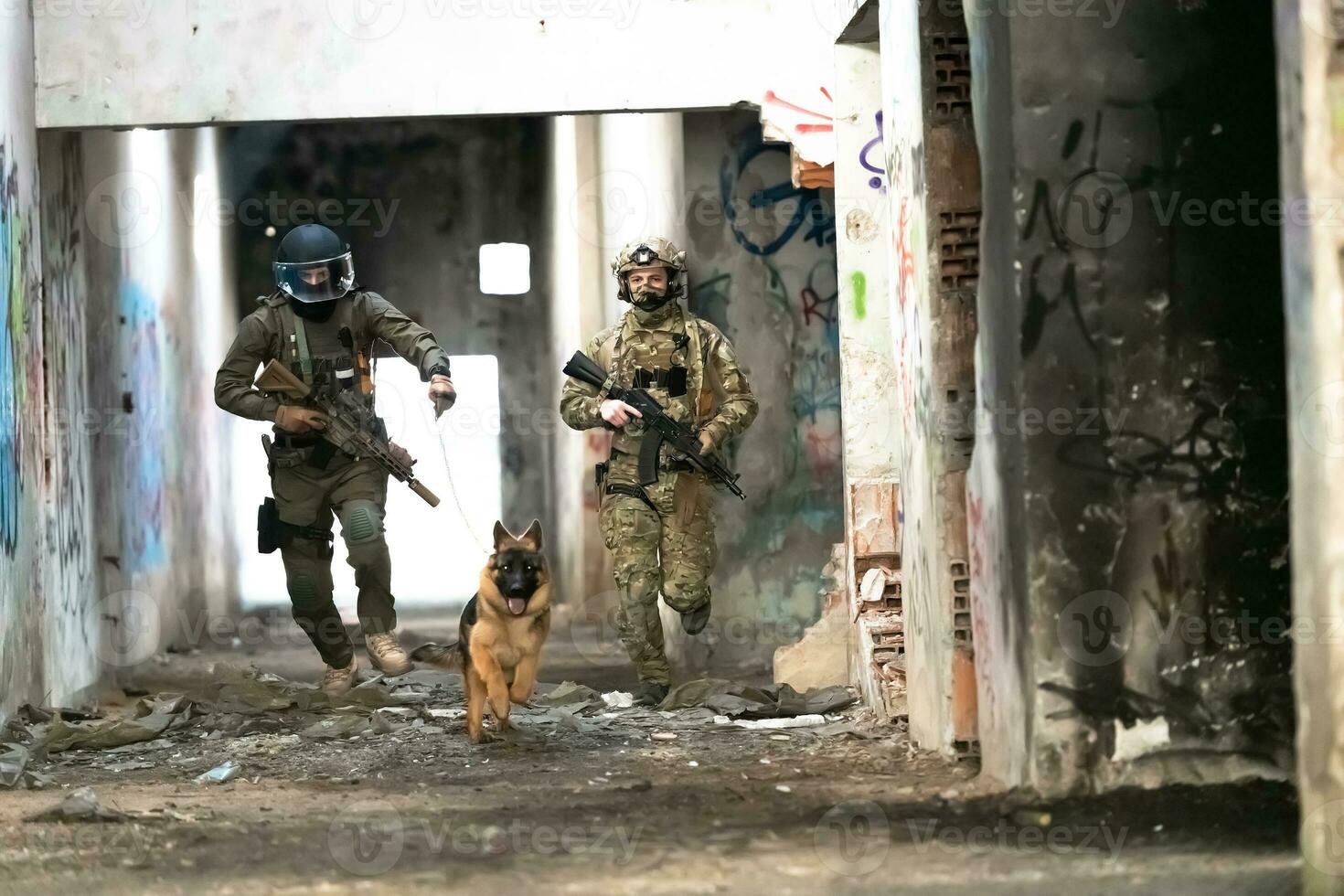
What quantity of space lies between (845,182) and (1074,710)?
3.54 meters

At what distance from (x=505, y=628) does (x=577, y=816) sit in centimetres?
159

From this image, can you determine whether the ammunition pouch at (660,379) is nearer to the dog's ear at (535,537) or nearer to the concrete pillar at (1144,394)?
the dog's ear at (535,537)

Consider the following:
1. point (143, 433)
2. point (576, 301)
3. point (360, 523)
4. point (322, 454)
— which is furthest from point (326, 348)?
point (576, 301)

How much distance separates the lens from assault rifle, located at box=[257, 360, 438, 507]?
7.44 meters

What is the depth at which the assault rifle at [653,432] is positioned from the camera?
7.61m

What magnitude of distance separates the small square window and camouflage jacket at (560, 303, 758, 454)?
839cm

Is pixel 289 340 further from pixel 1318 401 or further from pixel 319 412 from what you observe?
pixel 1318 401

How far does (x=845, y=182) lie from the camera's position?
304 inches

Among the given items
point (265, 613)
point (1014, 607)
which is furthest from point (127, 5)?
point (265, 613)

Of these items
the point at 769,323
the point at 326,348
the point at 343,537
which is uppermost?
the point at 769,323

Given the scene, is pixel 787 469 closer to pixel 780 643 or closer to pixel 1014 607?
pixel 780 643

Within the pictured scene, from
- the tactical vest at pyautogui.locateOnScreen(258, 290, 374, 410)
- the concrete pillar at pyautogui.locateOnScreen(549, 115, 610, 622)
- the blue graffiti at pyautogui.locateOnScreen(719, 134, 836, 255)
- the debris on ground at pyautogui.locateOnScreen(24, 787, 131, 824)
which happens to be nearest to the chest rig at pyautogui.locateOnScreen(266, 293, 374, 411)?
the tactical vest at pyautogui.locateOnScreen(258, 290, 374, 410)

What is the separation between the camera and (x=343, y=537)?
7578 mm

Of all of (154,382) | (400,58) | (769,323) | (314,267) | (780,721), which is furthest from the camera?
(154,382)
